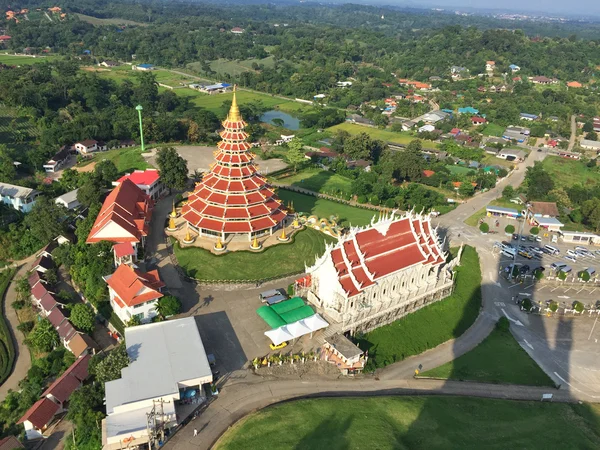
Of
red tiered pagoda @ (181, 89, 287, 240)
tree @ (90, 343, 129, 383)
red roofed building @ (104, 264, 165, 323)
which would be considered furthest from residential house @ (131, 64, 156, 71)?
tree @ (90, 343, 129, 383)

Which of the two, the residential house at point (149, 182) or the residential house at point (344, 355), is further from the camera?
the residential house at point (149, 182)

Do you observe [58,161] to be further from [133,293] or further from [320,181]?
[133,293]

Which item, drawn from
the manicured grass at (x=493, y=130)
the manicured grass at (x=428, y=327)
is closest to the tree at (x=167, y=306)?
the manicured grass at (x=428, y=327)

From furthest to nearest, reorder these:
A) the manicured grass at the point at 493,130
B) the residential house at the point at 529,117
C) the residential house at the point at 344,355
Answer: the residential house at the point at 529,117 → the manicured grass at the point at 493,130 → the residential house at the point at 344,355

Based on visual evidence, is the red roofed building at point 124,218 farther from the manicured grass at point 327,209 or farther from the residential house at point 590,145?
Answer: the residential house at point 590,145

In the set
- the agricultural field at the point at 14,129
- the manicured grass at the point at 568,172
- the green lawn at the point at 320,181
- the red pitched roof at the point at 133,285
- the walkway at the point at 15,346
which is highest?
the red pitched roof at the point at 133,285

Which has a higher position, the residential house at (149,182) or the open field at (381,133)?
the residential house at (149,182)

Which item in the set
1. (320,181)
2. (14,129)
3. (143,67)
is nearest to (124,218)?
(320,181)

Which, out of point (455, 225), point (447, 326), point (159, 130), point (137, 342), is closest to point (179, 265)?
point (137, 342)
